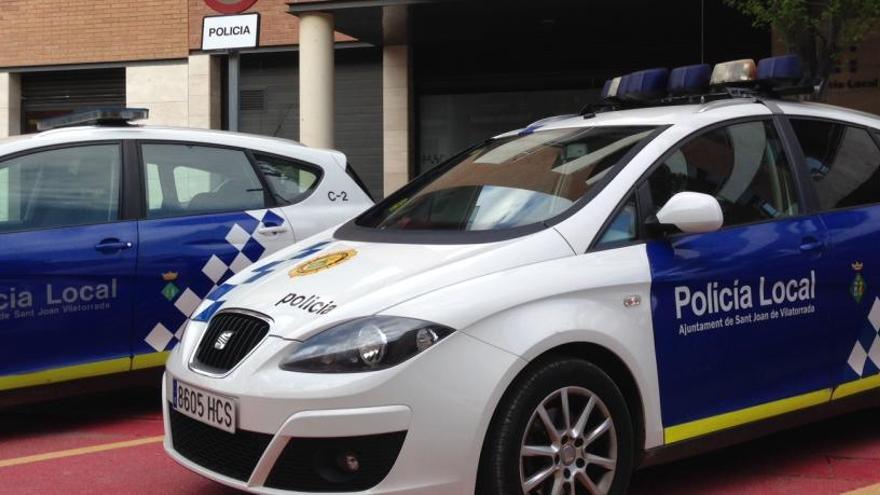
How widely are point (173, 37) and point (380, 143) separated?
4.13 m

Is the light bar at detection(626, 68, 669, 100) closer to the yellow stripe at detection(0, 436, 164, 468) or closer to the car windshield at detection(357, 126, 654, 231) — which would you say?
the car windshield at detection(357, 126, 654, 231)

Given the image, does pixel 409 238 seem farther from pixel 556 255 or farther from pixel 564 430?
pixel 564 430

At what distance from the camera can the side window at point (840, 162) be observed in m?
4.54

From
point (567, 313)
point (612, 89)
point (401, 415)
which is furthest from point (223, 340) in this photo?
point (612, 89)

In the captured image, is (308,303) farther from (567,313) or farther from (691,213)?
(691,213)

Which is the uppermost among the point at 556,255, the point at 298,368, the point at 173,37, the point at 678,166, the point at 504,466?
the point at 173,37

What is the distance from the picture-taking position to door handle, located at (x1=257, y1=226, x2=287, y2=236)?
5.96m

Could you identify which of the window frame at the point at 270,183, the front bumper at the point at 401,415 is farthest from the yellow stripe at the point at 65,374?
the front bumper at the point at 401,415

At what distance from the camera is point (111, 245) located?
5.41 metres

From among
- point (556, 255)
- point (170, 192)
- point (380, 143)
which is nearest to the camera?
point (556, 255)

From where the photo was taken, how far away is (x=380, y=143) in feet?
56.5

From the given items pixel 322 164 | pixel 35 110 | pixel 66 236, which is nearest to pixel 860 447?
pixel 322 164

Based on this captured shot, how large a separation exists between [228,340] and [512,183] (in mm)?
1307

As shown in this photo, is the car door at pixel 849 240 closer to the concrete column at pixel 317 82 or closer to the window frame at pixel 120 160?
the window frame at pixel 120 160
